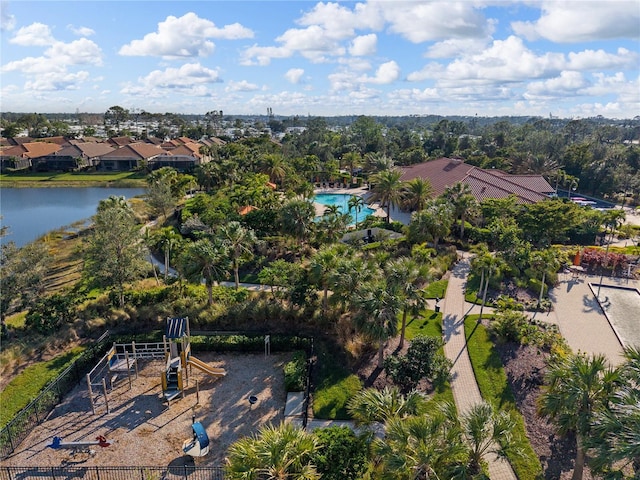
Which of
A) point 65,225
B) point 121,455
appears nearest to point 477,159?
point 65,225

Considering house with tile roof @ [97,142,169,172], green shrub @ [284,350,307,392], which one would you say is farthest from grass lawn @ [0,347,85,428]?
house with tile roof @ [97,142,169,172]

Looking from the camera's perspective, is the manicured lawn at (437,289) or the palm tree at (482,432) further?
the manicured lawn at (437,289)

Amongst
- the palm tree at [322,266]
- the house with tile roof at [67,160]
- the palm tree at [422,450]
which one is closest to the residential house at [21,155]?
the house with tile roof at [67,160]

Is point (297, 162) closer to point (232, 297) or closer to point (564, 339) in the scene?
point (232, 297)

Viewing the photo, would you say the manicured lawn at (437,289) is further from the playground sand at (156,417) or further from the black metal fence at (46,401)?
the black metal fence at (46,401)

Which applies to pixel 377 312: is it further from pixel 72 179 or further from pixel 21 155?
pixel 21 155

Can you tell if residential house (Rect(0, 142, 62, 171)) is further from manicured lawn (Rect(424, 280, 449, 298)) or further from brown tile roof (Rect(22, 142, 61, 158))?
manicured lawn (Rect(424, 280, 449, 298))
